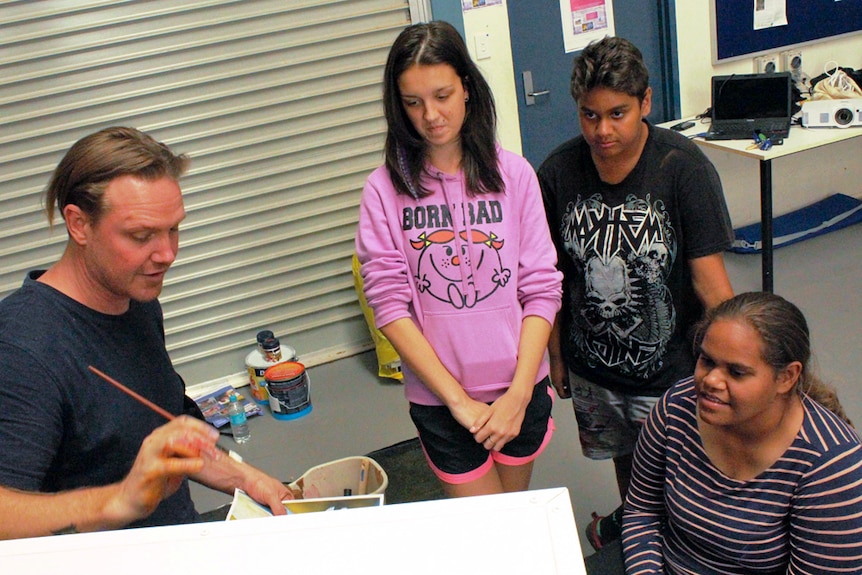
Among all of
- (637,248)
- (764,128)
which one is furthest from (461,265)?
(764,128)

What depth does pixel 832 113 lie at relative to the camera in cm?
320

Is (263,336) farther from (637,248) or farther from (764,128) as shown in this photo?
(764,128)

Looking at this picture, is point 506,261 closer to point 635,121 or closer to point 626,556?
point 635,121

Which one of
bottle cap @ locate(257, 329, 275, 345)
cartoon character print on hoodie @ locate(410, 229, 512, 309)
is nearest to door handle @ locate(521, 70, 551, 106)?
bottle cap @ locate(257, 329, 275, 345)

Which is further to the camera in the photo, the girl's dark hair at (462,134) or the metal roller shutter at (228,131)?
the metal roller shutter at (228,131)

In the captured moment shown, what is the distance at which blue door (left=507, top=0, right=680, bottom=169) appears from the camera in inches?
134

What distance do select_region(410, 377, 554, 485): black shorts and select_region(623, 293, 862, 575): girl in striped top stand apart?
1.12 ft

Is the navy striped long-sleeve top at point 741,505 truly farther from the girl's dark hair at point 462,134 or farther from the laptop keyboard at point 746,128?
the laptop keyboard at point 746,128

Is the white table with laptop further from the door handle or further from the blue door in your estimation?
the door handle

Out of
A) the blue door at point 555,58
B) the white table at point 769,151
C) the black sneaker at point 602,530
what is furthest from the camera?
the blue door at point 555,58

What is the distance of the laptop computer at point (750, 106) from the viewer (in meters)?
3.24

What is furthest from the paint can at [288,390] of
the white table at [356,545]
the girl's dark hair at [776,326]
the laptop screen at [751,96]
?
the white table at [356,545]

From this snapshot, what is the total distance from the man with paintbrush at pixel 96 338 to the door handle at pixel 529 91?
248 cm

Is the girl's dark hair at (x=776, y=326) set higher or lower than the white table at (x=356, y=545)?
lower
